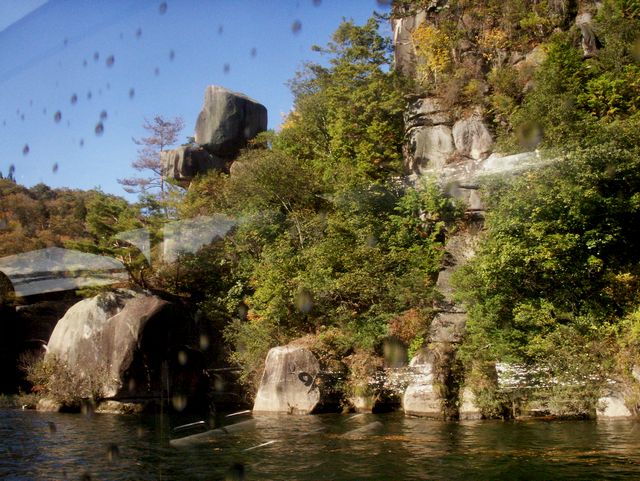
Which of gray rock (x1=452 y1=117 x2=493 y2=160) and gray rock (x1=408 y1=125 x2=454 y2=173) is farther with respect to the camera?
gray rock (x1=408 y1=125 x2=454 y2=173)

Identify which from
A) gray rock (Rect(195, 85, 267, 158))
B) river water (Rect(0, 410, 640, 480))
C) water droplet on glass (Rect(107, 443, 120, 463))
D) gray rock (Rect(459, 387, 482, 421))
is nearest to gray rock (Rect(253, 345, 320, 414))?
river water (Rect(0, 410, 640, 480))

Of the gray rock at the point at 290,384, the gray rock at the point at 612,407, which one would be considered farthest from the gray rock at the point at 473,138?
the gray rock at the point at 612,407

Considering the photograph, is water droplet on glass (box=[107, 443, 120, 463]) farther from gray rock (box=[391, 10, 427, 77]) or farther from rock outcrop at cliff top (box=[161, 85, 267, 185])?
rock outcrop at cliff top (box=[161, 85, 267, 185])

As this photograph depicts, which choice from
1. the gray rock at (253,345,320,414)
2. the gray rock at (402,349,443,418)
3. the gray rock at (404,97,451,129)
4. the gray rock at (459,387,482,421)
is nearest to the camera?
the gray rock at (459,387,482,421)

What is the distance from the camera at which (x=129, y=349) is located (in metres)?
19.9

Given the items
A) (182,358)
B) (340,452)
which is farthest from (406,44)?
(340,452)

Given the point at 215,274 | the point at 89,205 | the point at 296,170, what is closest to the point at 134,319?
the point at 215,274

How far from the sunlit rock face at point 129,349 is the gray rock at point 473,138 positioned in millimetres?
13076

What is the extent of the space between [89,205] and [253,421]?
1402 cm

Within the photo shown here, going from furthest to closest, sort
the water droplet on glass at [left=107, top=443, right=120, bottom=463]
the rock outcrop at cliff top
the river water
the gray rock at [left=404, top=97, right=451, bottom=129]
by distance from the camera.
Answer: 1. the rock outcrop at cliff top
2. the gray rock at [left=404, top=97, right=451, bottom=129]
3. the water droplet on glass at [left=107, top=443, right=120, bottom=463]
4. the river water

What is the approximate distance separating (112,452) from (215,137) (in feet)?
82.7

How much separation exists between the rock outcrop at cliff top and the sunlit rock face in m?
12.9

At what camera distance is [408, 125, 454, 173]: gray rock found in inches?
944

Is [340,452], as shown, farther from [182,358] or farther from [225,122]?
[225,122]
